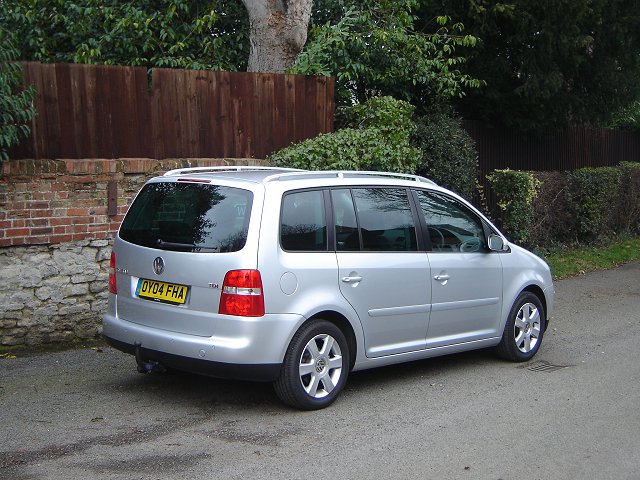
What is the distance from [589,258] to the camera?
14883mm

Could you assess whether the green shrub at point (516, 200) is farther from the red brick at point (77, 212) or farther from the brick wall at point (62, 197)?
the red brick at point (77, 212)

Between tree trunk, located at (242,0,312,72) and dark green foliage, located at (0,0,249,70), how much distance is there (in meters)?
0.65

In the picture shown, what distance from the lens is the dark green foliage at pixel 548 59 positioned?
44.5ft

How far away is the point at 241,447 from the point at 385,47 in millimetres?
8353

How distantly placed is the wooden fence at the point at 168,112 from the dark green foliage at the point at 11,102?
34cm

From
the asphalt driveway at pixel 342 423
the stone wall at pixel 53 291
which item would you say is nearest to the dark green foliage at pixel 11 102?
the stone wall at pixel 53 291

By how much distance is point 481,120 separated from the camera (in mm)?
15523

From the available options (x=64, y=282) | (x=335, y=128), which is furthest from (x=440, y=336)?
(x=335, y=128)

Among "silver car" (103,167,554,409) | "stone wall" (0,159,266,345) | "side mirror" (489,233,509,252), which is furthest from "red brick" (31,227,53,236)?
"side mirror" (489,233,509,252)

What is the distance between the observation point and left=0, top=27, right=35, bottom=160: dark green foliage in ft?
24.8

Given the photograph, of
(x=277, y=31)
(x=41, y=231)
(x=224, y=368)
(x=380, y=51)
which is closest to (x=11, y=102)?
(x=41, y=231)

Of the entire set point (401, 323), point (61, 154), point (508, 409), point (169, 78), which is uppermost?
point (169, 78)

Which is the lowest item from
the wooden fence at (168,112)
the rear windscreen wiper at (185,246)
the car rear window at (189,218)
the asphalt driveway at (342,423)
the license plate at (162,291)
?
the asphalt driveway at (342,423)

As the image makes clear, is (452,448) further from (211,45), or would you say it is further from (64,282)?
(211,45)
